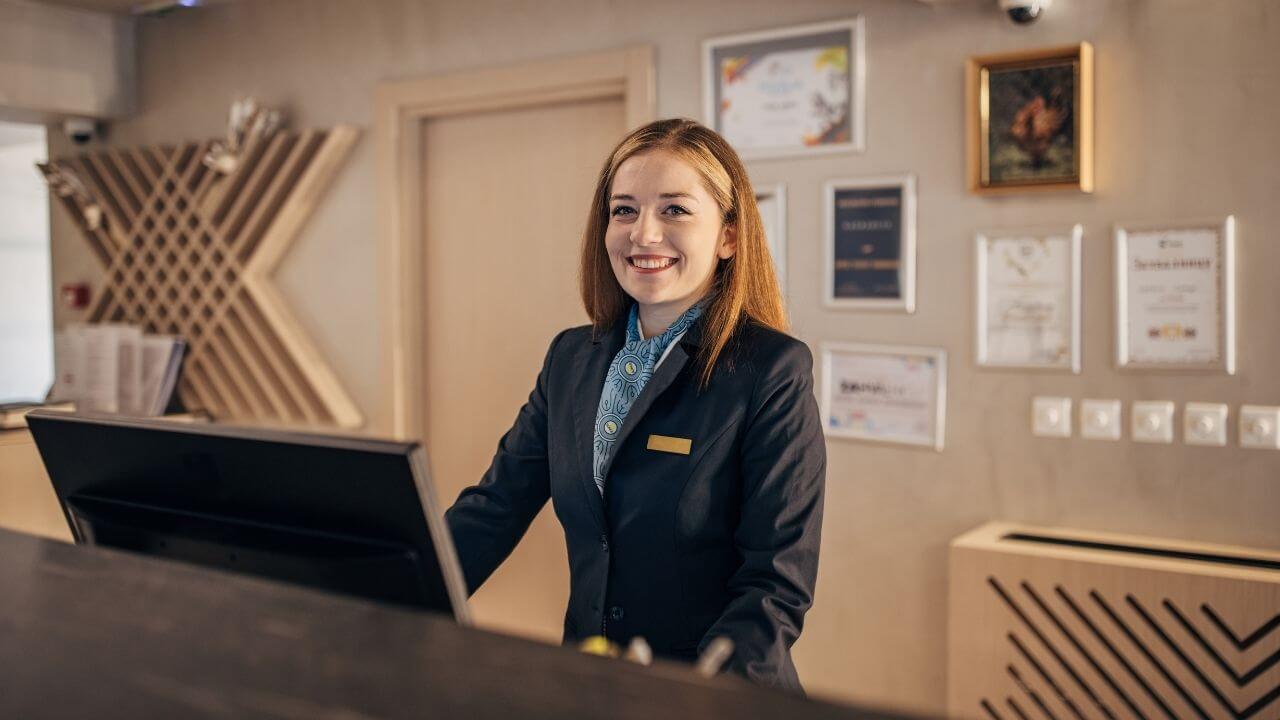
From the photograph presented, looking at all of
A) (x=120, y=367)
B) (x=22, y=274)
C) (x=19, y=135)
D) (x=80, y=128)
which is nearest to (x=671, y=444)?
(x=120, y=367)

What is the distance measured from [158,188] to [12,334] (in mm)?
3817

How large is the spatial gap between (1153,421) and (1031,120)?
79 cm

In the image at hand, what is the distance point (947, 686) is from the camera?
283cm

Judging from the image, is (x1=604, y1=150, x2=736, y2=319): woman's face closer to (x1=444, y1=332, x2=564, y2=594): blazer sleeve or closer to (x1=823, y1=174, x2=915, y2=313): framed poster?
(x1=444, y1=332, x2=564, y2=594): blazer sleeve

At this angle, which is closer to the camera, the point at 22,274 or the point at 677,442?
the point at 677,442

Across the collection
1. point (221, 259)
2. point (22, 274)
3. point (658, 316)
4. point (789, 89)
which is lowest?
point (658, 316)

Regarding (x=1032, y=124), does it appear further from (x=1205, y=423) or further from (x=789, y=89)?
(x=1205, y=423)

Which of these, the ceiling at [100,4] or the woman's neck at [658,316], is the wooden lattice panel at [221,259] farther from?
the woman's neck at [658,316]

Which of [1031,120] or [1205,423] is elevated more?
[1031,120]

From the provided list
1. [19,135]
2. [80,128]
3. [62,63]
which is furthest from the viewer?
[19,135]

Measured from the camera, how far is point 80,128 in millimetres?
4664

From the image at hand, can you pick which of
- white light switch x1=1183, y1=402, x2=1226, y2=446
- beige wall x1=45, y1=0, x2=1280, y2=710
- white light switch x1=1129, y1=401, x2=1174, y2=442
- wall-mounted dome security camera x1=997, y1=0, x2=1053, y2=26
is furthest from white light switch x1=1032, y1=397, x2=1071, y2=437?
wall-mounted dome security camera x1=997, y1=0, x2=1053, y2=26

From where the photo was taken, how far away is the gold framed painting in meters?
2.65

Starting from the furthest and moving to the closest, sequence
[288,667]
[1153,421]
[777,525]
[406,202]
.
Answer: [406,202] → [1153,421] → [777,525] → [288,667]
